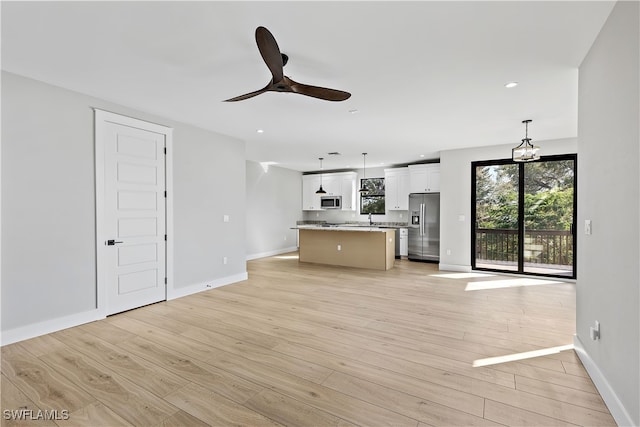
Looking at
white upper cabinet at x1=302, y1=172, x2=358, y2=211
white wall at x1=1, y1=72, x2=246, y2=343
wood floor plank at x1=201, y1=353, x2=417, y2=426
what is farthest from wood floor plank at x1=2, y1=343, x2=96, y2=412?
white upper cabinet at x1=302, y1=172, x2=358, y2=211

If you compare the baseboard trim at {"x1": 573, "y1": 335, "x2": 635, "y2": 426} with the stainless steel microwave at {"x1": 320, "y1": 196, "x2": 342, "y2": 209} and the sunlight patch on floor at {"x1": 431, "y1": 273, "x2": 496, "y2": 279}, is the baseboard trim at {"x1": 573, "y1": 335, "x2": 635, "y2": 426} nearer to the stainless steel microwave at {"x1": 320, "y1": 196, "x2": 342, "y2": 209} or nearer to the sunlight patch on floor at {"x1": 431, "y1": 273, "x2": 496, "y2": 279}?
the sunlight patch on floor at {"x1": 431, "y1": 273, "x2": 496, "y2": 279}

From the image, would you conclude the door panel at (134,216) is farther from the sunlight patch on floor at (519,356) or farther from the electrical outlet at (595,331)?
the electrical outlet at (595,331)

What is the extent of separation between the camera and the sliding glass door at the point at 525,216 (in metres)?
5.38

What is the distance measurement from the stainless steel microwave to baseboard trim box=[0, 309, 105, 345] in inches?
256

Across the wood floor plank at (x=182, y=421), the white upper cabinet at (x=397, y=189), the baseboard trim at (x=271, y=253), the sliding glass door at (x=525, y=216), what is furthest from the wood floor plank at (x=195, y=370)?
the white upper cabinet at (x=397, y=189)

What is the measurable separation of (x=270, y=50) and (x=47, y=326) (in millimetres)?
3485

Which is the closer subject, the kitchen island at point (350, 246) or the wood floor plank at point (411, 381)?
the wood floor plank at point (411, 381)

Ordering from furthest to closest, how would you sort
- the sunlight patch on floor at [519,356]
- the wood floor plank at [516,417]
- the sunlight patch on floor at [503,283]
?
1. the sunlight patch on floor at [503,283]
2. the sunlight patch on floor at [519,356]
3. the wood floor plank at [516,417]

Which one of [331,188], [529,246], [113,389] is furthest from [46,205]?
[529,246]

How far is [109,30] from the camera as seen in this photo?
218cm

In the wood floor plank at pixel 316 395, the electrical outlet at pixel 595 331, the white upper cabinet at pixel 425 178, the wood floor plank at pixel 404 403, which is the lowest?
the wood floor plank at pixel 316 395

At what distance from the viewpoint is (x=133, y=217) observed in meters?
3.84

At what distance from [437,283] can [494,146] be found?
2.91 meters

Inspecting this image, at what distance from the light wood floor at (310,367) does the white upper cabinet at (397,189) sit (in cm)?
423
